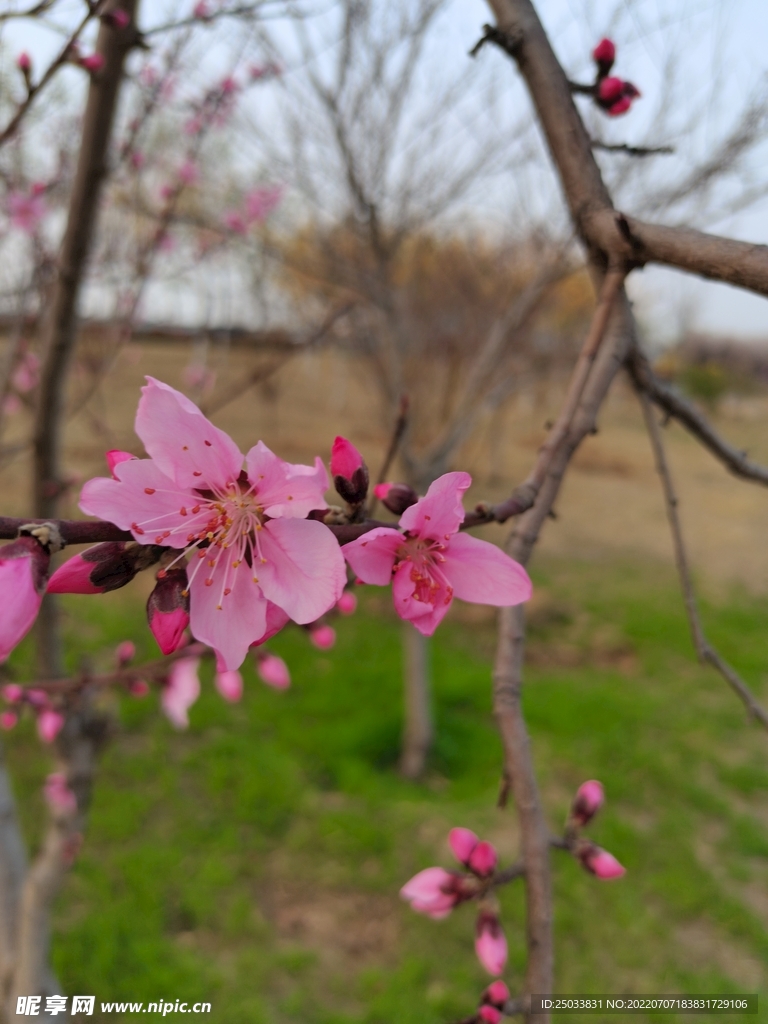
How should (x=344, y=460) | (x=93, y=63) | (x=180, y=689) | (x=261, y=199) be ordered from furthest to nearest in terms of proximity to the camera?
(x=261, y=199)
(x=180, y=689)
(x=93, y=63)
(x=344, y=460)

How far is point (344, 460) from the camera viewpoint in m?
0.63

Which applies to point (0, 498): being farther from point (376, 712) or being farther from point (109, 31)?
point (109, 31)

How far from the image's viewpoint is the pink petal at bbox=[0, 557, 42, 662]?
0.52m

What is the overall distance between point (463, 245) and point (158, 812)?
4.68 m

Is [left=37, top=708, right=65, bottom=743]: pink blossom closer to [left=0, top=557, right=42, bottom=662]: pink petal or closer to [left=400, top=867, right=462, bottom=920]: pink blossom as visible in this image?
[left=400, top=867, right=462, bottom=920]: pink blossom

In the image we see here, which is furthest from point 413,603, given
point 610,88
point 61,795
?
point 61,795

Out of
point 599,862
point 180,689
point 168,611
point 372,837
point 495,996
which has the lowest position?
point 372,837

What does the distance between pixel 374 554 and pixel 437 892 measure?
1.82 ft

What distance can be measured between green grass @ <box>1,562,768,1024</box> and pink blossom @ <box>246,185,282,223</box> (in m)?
2.91

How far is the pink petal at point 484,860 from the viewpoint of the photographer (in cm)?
85

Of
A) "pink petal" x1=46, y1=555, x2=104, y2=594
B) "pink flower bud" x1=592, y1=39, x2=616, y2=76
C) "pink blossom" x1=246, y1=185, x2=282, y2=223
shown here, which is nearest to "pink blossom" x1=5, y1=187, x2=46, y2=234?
"pink blossom" x1=246, y1=185, x2=282, y2=223

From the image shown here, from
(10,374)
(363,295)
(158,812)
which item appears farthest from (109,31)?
(158,812)

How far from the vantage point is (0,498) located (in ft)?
25.5

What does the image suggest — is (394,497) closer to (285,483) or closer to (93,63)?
(285,483)
